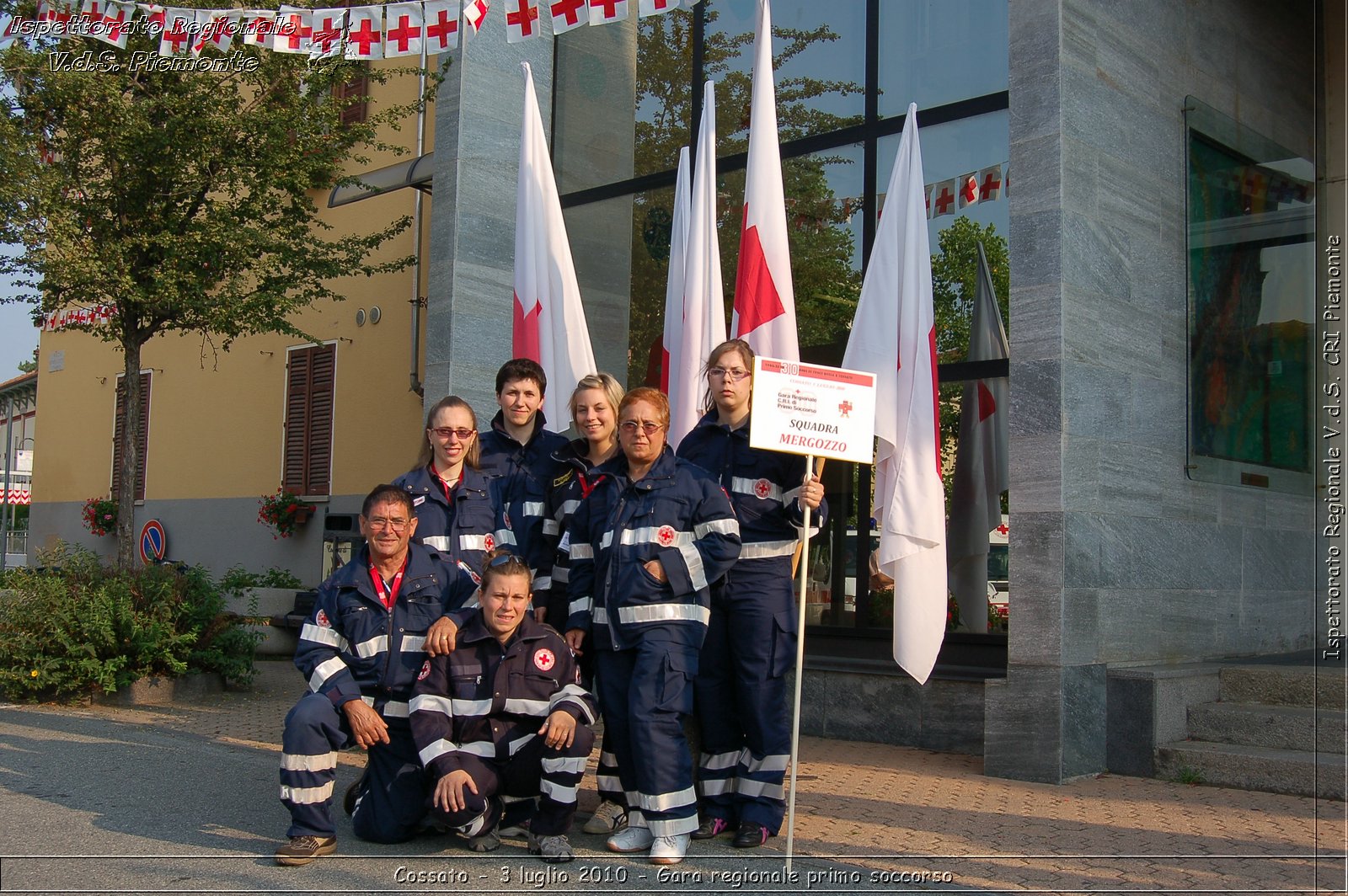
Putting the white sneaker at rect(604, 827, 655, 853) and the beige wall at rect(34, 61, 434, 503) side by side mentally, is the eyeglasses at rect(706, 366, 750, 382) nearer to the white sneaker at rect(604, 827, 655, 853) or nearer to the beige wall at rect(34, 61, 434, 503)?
the white sneaker at rect(604, 827, 655, 853)

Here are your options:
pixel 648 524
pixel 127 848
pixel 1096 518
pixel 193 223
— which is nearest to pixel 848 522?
pixel 1096 518

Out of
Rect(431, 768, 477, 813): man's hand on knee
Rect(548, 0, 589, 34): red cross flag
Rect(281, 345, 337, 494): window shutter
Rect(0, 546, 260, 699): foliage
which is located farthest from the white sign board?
Rect(281, 345, 337, 494): window shutter

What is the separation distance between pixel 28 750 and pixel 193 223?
5.10 m

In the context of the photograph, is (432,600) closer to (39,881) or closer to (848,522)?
(39,881)

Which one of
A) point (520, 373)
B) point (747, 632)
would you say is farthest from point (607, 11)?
point (747, 632)

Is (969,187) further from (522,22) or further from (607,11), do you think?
(522,22)

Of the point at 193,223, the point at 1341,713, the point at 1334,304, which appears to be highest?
the point at 193,223

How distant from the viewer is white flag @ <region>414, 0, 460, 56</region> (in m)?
9.75

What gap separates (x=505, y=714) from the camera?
5.29 metres

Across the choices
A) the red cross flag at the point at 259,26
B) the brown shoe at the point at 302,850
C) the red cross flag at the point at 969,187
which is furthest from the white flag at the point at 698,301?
the red cross flag at the point at 259,26

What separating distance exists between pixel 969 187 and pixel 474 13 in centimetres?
401

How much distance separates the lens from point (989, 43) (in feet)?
28.9

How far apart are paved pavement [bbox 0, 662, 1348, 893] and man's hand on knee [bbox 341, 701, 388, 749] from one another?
0.47 meters

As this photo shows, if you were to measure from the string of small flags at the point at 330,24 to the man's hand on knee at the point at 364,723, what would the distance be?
5.75 metres
